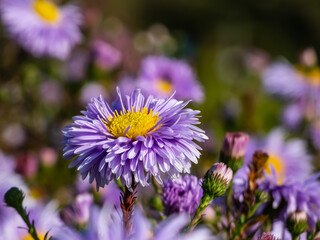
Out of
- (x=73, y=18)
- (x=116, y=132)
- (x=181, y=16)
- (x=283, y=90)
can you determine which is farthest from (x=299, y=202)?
(x=181, y=16)

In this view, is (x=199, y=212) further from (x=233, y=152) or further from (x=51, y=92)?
(x=51, y=92)

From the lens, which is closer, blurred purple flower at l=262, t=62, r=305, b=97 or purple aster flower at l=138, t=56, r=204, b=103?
purple aster flower at l=138, t=56, r=204, b=103

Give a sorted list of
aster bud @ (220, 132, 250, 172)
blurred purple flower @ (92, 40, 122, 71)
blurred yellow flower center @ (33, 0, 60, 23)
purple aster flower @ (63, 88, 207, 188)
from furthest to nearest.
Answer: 1. blurred yellow flower center @ (33, 0, 60, 23)
2. blurred purple flower @ (92, 40, 122, 71)
3. aster bud @ (220, 132, 250, 172)
4. purple aster flower @ (63, 88, 207, 188)

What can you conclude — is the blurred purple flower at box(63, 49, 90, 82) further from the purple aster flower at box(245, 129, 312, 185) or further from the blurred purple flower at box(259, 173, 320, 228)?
the blurred purple flower at box(259, 173, 320, 228)

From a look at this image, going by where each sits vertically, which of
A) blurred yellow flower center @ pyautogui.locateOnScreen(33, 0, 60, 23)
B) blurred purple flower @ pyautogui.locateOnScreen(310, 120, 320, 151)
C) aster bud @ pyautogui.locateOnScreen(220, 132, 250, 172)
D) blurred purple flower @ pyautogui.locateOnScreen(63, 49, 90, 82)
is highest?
blurred yellow flower center @ pyautogui.locateOnScreen(33, 0, 60, 23)

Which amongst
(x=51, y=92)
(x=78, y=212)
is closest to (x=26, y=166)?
(x=78, y=212)

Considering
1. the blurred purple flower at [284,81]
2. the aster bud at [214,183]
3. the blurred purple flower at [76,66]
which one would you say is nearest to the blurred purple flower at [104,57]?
the blurred purple flower at [76,66]

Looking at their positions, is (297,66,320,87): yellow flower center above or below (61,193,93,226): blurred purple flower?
above

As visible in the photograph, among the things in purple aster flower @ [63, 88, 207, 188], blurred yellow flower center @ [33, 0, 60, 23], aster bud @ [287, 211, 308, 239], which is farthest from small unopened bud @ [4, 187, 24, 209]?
blurred yellow flower center @ [33, 0, 60, 23]
